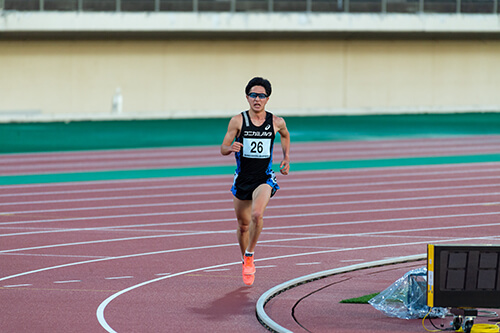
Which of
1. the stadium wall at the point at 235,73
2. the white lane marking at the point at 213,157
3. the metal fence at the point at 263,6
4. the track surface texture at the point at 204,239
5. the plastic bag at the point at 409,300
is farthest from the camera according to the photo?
the stadium wall at the point at 235,73

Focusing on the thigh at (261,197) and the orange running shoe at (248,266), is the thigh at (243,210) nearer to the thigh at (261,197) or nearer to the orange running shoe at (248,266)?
the thigh at (261,197)

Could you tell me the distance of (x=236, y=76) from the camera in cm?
2892

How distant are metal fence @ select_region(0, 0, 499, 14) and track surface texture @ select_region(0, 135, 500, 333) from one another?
20.8 ft

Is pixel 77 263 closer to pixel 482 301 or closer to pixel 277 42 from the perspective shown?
pixel 482 301

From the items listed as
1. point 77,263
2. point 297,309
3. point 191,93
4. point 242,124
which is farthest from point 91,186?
point 191,93

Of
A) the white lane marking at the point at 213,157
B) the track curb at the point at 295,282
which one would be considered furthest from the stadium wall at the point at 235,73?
the track curb at the point at 295,282

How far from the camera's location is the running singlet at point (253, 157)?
27.8 ft

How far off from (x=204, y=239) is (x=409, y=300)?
430 centimetres

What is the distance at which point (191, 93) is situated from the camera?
28.6 m

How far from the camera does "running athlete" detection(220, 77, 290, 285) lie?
8.44m

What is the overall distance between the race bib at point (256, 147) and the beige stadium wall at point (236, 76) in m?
18.1

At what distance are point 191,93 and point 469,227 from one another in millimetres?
17417

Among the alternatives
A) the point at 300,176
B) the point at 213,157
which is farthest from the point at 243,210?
the point at 213,157

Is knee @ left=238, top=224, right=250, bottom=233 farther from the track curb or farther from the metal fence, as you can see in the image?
the metal fence
